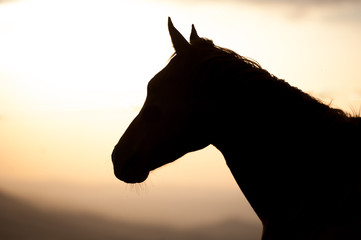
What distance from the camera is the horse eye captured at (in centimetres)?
532

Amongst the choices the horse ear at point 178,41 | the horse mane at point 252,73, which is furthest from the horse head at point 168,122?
the horse mane at point 252,73

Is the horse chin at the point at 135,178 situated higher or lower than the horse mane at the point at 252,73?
lower

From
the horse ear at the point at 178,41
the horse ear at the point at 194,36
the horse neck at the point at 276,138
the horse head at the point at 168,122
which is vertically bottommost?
the horse neck at the point at 276,138

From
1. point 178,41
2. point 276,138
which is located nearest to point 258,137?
→ point 276,138

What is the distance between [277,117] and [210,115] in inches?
22.5

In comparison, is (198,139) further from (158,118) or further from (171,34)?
(171,34)

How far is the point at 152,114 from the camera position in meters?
5.33

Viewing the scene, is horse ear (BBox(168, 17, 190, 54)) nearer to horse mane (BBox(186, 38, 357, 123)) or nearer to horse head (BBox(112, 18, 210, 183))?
horse head (BBox(112, 18, 210, 183))

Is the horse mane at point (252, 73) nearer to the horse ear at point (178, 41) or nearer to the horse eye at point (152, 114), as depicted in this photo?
the horse ear at point (178, 41)

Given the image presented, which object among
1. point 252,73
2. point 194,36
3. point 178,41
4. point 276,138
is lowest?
point 276,138

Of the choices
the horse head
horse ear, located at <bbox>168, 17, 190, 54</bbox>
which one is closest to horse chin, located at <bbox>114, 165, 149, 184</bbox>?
the horse head

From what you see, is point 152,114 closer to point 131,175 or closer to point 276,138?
point 131,175

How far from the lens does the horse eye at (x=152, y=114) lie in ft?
17.4

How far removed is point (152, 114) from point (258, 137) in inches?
38.2
